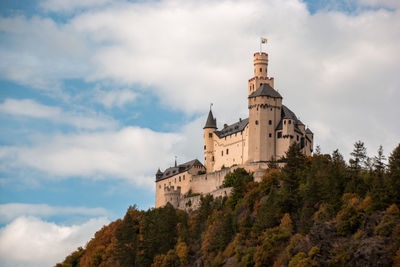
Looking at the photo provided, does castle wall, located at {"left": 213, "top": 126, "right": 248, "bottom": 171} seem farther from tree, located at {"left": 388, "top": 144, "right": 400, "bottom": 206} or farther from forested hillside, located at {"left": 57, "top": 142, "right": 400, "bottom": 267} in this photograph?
tree, located at {"left": 388, "top": 144, "right": 400, "bottom": 206}

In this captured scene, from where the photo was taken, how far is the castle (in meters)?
118

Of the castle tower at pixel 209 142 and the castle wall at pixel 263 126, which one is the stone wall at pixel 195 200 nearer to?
the castle wall at pixel 263 126

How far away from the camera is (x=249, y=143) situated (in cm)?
12000

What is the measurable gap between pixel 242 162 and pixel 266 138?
5.94 m

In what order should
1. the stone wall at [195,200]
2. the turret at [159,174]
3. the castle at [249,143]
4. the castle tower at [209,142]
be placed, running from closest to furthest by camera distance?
the stone wall at [195,200] → the castle at [249,143] → the castle tower at [209,142] → the turret at [159,174]

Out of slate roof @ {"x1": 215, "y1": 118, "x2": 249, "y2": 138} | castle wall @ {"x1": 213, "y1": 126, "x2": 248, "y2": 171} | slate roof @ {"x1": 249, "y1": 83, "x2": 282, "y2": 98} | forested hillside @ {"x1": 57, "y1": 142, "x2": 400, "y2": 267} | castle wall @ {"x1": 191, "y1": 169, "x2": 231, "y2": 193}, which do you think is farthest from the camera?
slate roof @ {"x1": 215, "y1": 118, "x2": 249, "y2": 138}

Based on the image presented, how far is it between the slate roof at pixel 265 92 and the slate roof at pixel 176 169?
1844cm

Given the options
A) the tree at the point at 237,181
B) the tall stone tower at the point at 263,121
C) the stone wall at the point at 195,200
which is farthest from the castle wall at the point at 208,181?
the tall stone tower at the point at 263,121

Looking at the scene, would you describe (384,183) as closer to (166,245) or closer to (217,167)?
(166,245)

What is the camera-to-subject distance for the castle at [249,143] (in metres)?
118

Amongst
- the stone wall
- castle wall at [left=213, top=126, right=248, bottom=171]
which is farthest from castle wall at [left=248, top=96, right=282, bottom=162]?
the stone wall

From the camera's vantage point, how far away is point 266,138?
119000mm

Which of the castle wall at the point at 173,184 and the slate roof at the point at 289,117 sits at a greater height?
the slate roof at the point at 289,117

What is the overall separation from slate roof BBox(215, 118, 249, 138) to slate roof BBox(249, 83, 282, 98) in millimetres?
5662
